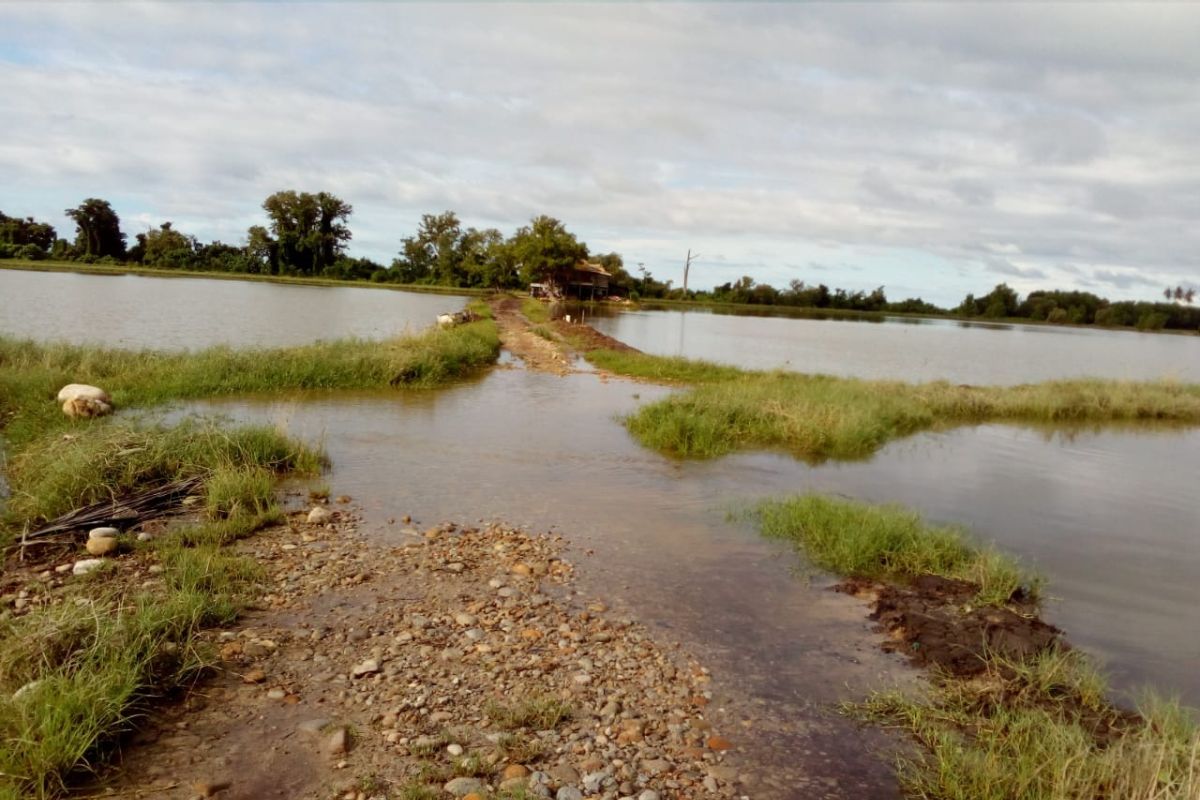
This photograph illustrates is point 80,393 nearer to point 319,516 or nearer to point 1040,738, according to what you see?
point 319,516

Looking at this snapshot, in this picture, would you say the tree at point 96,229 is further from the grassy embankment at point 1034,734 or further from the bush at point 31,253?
the grassy embankment at point 1034,734

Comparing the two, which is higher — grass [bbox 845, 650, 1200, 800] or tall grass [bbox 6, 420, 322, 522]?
tall grass [bbox 6, 420, 322, 522]

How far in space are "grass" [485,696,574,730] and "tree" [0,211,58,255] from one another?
314 feet

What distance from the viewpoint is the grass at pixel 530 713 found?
15.1ft

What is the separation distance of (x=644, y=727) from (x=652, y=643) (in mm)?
1227

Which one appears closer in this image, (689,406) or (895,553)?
(895,553)

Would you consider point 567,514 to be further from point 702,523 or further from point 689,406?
point 689,406

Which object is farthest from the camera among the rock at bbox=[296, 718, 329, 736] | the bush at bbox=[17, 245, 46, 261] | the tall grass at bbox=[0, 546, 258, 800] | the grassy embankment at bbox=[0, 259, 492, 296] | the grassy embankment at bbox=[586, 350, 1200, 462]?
the bush at bbox=[17, 245, 46, 261]

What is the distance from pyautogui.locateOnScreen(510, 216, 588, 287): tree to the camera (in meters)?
68.4

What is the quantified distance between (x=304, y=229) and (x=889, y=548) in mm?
95672

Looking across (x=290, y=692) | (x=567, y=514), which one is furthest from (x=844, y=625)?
(x=290, y=692)

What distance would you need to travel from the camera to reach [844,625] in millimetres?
6648

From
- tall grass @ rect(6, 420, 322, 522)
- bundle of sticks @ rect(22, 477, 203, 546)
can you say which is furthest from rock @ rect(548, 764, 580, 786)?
bundle of sticks @ rect(22, 477, 203, 546)

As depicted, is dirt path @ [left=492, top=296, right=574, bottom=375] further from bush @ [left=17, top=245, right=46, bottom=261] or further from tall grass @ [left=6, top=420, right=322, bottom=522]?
bush @ [left=17, top=245, right=46, bottom=261]
